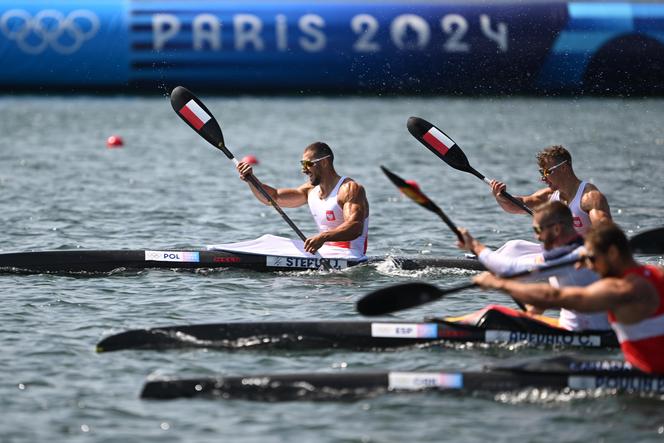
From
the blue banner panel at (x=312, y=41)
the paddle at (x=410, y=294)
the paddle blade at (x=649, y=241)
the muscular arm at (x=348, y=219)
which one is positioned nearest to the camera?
the paddle at (x=410, y=294)

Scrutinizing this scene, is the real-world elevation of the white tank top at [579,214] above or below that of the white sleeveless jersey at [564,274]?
above

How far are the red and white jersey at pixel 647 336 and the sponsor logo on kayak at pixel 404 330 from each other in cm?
193

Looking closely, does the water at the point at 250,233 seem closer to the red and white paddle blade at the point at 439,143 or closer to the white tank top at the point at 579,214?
the white tank top at the point at 579,214

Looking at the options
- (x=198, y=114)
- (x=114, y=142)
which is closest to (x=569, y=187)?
(x=198, y=114)

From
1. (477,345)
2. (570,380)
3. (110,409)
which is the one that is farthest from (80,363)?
(570,380)

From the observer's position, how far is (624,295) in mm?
8984

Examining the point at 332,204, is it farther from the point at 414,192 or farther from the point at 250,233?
the point at 250,233

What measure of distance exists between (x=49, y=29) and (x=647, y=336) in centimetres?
3017

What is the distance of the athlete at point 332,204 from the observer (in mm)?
14234

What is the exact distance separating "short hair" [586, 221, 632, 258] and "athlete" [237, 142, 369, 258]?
5361 millimetres

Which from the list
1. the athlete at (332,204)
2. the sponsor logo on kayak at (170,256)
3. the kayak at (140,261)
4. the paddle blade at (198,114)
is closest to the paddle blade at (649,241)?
the kayak at (140,261)

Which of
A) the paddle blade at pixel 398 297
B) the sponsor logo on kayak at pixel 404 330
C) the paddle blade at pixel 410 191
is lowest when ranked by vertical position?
the sponsor logo on kayak at pixel 404 330

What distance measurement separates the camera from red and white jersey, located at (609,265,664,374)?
911cm

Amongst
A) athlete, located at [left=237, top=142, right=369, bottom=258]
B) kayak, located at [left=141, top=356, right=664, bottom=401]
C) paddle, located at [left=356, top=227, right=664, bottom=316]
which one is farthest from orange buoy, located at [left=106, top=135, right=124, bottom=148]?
kayak, located at [left=141, top=356, right=664, bottom=401]
